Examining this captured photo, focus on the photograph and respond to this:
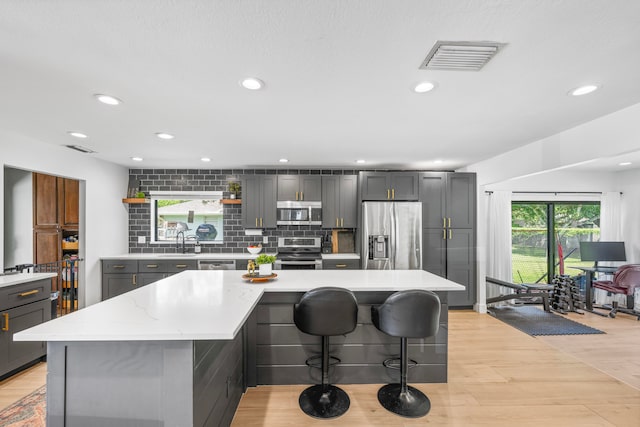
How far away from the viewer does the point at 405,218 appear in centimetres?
448

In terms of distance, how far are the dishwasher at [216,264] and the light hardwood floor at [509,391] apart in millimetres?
2071

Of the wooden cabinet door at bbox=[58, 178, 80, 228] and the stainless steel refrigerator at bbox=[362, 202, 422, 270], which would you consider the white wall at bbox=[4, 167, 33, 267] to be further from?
the stainless steel refrigerator at bbox=[362, 202, 422, 270]

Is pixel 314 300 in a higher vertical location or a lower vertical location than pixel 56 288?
higher

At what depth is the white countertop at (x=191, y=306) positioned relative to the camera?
1.34 metres

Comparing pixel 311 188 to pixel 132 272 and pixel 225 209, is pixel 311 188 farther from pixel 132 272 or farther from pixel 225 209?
pixel 132 272

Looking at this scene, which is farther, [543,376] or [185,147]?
[185,147]

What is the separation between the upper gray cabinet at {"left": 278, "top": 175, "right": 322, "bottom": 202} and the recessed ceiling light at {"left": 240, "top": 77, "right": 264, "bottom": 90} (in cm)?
285

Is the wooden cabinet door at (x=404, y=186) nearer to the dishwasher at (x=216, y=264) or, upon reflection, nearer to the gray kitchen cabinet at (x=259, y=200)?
the gray kitchen cabinet at (x=259, y=200)

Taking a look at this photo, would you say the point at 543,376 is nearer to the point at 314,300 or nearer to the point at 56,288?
the point at 314,300

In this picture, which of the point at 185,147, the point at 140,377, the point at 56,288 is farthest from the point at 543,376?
the point at 56,288

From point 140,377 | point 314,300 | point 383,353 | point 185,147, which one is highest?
point 185,147

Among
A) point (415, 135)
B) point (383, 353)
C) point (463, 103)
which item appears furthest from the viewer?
point (415, 135)

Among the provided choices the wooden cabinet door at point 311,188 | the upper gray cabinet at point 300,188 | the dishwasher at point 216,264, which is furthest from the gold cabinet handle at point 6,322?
the wooden cabinet door at point 311,188

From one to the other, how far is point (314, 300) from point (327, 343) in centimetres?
45
